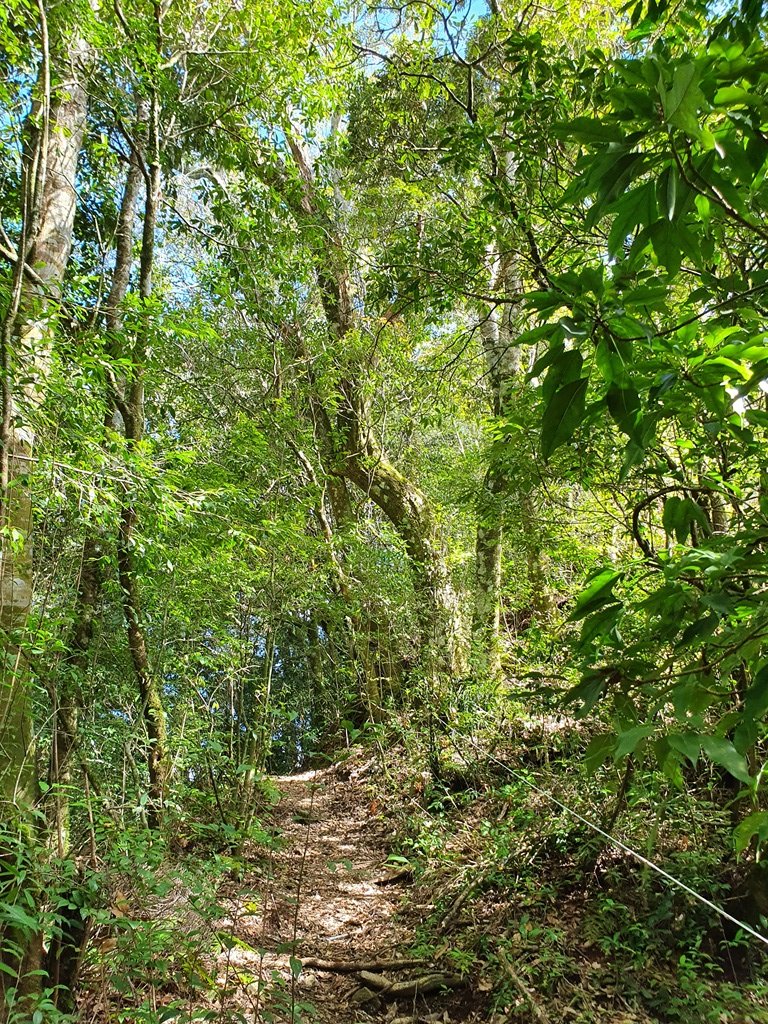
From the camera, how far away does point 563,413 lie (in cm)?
78

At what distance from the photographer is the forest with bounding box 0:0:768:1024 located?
923 mm

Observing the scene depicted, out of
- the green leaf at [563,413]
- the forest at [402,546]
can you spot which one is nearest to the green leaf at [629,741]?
the forest at [402,546]

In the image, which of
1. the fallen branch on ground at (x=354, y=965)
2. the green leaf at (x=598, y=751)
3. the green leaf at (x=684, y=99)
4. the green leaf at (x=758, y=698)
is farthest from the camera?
the fallen branch on ground at (x=354, y=965)

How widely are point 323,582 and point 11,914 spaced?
4.89 m

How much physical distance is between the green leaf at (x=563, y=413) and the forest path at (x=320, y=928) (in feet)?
7.91

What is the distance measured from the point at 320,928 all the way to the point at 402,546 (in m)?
3.90

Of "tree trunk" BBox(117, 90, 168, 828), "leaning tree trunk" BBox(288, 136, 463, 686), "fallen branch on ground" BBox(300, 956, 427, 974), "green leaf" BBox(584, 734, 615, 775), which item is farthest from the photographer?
"leaning tree trunk" BBox(288, 136, 463, 686)

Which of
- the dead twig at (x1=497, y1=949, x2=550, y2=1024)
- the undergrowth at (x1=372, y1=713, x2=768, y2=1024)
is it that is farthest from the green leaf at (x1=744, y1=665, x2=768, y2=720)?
the dead twig at (x1=497, y1=949, x2=550, y2=1024)

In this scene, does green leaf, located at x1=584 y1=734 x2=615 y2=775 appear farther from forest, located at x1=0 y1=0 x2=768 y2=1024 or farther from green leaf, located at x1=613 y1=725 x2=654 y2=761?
green leaf, located at x1=613 y1=725 x2=654 y2=761

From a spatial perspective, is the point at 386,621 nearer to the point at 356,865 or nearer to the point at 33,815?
the point at 356,865

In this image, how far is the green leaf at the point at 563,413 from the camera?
77cm

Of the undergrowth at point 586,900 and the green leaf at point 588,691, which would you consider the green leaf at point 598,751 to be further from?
the undergrowth at point 586,900

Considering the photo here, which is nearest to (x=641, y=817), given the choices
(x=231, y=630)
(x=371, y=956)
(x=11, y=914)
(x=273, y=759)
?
(x=371, y=956)

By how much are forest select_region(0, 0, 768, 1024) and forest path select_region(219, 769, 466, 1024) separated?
0.04 m
